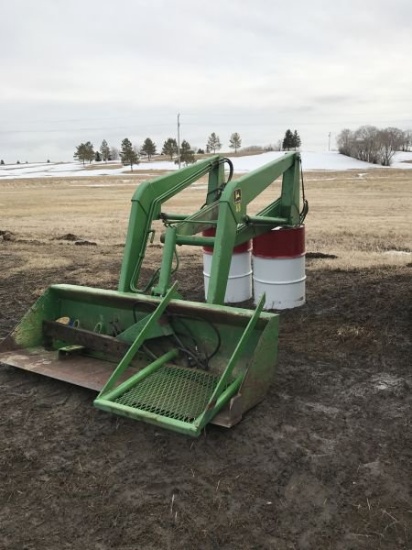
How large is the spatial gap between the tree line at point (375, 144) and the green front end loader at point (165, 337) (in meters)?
88.4

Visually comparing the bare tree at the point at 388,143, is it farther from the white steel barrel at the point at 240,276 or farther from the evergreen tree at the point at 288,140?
the white steel barrel at the point at 240,276

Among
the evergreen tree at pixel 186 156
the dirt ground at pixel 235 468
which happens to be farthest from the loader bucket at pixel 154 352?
the evergreen tree at pixel 186 156

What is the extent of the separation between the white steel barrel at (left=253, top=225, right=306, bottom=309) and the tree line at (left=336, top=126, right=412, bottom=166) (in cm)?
8671

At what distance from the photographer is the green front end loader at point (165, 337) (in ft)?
11.4

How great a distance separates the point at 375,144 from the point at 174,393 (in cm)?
9591

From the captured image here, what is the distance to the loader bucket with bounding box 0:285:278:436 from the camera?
342cm

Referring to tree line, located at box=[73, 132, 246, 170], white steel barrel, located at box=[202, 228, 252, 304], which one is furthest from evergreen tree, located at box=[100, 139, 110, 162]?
white steel barrel, located at box=[202, 228, 252, 304]

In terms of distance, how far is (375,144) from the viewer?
3625 inches

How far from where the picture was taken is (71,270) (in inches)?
341

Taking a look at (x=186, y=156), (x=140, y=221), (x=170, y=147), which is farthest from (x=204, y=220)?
(x=170, y=147)

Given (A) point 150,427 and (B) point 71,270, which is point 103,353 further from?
(B) point 71,270

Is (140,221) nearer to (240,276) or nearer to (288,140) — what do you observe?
(240,276)

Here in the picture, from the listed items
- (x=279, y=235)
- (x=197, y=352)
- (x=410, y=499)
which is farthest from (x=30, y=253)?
(x=410, y=499)

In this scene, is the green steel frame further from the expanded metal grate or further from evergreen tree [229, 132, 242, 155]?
evergreen tree [229, 132, 242, 155]
